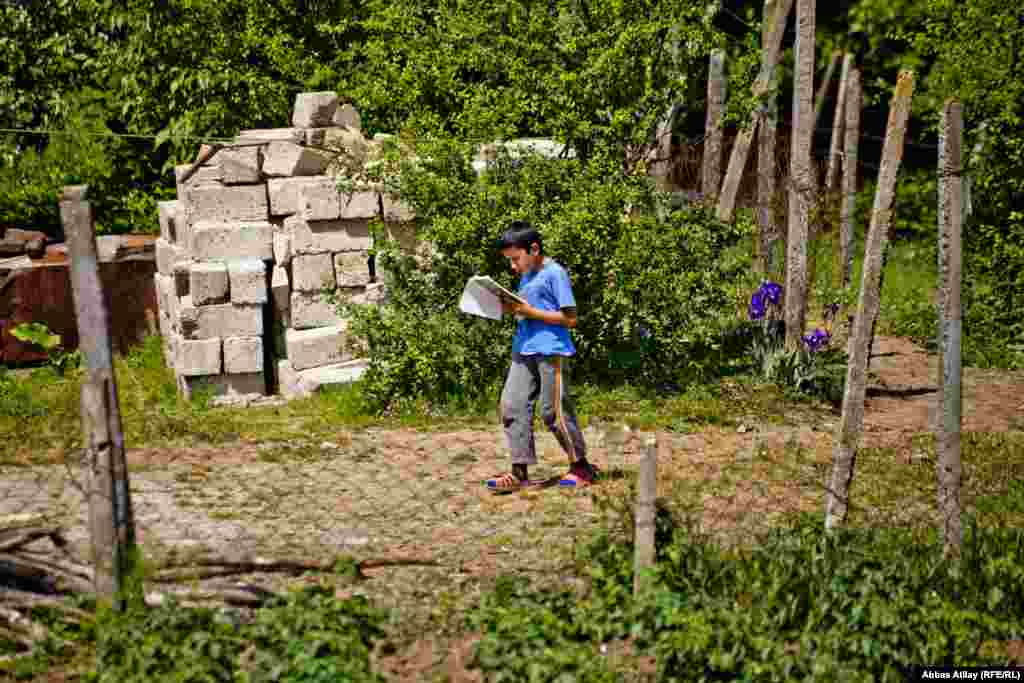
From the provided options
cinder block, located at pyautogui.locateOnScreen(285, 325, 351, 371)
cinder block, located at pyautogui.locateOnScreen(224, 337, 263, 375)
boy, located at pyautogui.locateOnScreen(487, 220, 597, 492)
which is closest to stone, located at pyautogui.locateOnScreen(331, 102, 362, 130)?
cinder block, located at pyautogui.locateOnScreen(285, 325, 351, 371)

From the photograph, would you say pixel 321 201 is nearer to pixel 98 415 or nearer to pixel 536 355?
pixel 536 355

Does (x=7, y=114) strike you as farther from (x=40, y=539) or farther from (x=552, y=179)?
(x=40, y=539)

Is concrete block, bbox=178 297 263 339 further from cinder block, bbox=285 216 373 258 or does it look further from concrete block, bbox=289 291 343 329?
cinder block, bbox=285 216 373 258

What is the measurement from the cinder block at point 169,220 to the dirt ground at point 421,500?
3431 mm

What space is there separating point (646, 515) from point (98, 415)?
7.82ft

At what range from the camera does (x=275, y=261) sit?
1098 centimetres

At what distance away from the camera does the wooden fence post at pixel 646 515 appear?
5671 mm

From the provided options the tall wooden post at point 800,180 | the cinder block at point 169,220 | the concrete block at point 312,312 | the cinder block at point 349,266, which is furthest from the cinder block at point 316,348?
the tall wooden post at point 800,180

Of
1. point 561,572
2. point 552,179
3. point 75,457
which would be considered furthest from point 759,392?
point 75,457

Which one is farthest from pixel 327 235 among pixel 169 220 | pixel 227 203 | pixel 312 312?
pixel 169 220

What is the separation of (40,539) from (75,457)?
2124 mm

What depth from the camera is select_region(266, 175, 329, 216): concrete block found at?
10.8 meters

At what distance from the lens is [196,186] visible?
35.8 ft

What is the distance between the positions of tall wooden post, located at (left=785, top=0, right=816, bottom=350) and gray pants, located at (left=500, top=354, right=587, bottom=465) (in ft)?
11.5
